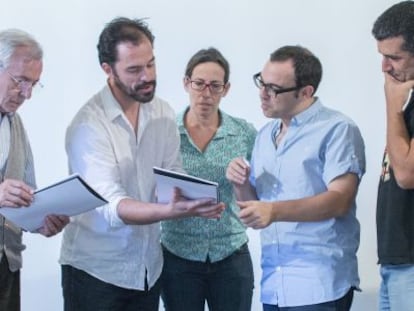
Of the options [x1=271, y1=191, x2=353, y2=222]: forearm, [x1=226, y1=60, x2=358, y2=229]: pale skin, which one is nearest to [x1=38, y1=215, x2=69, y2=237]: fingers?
[x1=226, y1=60, x2=358, y2=229]: pale skin

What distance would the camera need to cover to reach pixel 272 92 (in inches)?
84.4

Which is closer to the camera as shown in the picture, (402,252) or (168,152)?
(402,252)

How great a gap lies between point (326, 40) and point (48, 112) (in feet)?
4.25

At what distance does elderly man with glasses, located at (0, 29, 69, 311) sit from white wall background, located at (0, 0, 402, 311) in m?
0.80

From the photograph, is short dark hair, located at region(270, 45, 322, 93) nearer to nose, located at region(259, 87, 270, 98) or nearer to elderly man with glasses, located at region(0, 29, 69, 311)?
nose, located at region(259, 87, 270, 98)

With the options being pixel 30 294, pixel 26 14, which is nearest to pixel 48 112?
pixel 26 14

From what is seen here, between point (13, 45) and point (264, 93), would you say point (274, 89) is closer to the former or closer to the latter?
point (264, 93)

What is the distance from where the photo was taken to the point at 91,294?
212cm

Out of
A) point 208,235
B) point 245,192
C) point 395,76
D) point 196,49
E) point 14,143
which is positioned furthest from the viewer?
point 196,49

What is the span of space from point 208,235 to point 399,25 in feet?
3.44

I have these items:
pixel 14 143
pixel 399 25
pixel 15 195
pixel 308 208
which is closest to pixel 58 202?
pixel 15 195

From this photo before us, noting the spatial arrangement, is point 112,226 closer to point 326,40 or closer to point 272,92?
point 272,92

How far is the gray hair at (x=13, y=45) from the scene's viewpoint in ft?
6.46

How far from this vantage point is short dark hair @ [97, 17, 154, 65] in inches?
85.4
